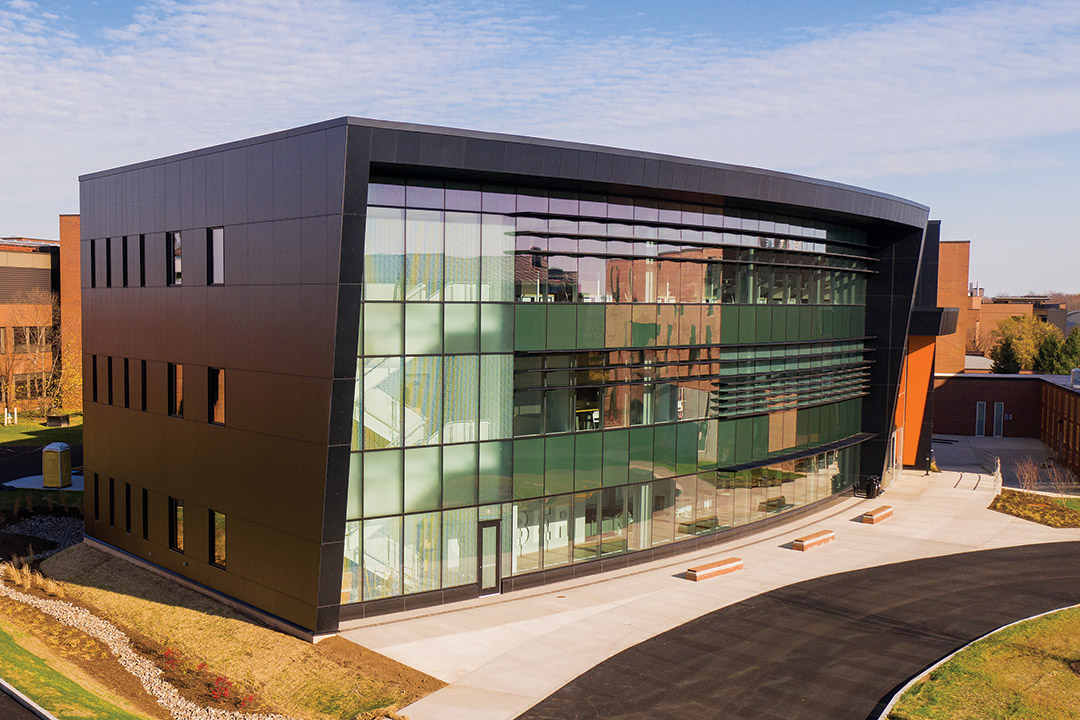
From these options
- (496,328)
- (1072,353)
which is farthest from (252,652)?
(1072,353)

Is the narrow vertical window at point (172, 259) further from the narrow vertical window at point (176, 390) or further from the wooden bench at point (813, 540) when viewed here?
the wooden bench at point (813, 540)

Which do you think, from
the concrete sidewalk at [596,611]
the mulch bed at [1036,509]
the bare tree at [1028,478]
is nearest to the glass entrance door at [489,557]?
the concrete sidewalk at [596,611]

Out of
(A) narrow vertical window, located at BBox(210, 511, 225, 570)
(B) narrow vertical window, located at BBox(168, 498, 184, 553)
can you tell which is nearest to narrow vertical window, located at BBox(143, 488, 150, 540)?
(B) narrow vertical window, located at BBox(168, 498, 184, 553)

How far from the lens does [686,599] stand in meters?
23.9

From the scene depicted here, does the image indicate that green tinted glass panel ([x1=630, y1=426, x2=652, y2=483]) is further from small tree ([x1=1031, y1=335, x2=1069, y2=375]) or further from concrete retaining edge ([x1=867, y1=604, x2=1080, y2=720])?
small tree ([x1=1031, y1=335, x2=1069, y2=375])

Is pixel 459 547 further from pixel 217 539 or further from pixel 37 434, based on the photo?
pixel 37 434

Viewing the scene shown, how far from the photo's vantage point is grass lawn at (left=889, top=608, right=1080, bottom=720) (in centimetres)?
1672

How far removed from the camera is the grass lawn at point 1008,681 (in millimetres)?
16719

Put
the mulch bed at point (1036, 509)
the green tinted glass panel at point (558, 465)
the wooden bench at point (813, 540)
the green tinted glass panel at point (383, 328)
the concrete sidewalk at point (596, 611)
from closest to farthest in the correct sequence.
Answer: the concrete sidewalk at point (596, 611), the green tinted glass panel at point (383, 328), the green tinted glass panel at point (558, 465), the wooden bench at point (813, 540), the mulch bed at point (1036, 509)

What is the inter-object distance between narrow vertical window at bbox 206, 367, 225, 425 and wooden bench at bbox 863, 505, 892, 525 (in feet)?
78.9

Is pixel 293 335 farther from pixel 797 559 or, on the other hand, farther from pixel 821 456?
pixel 821 456

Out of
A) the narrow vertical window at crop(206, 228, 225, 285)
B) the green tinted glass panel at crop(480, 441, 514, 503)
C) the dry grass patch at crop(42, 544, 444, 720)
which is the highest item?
the narrow vertical window at crop(206, 228, 225, 285)

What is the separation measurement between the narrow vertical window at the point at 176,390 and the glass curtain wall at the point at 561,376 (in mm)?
7521

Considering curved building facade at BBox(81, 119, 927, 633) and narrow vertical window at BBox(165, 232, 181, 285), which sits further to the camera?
narrow vertical window at BBox(165, 232, 181, 285)
